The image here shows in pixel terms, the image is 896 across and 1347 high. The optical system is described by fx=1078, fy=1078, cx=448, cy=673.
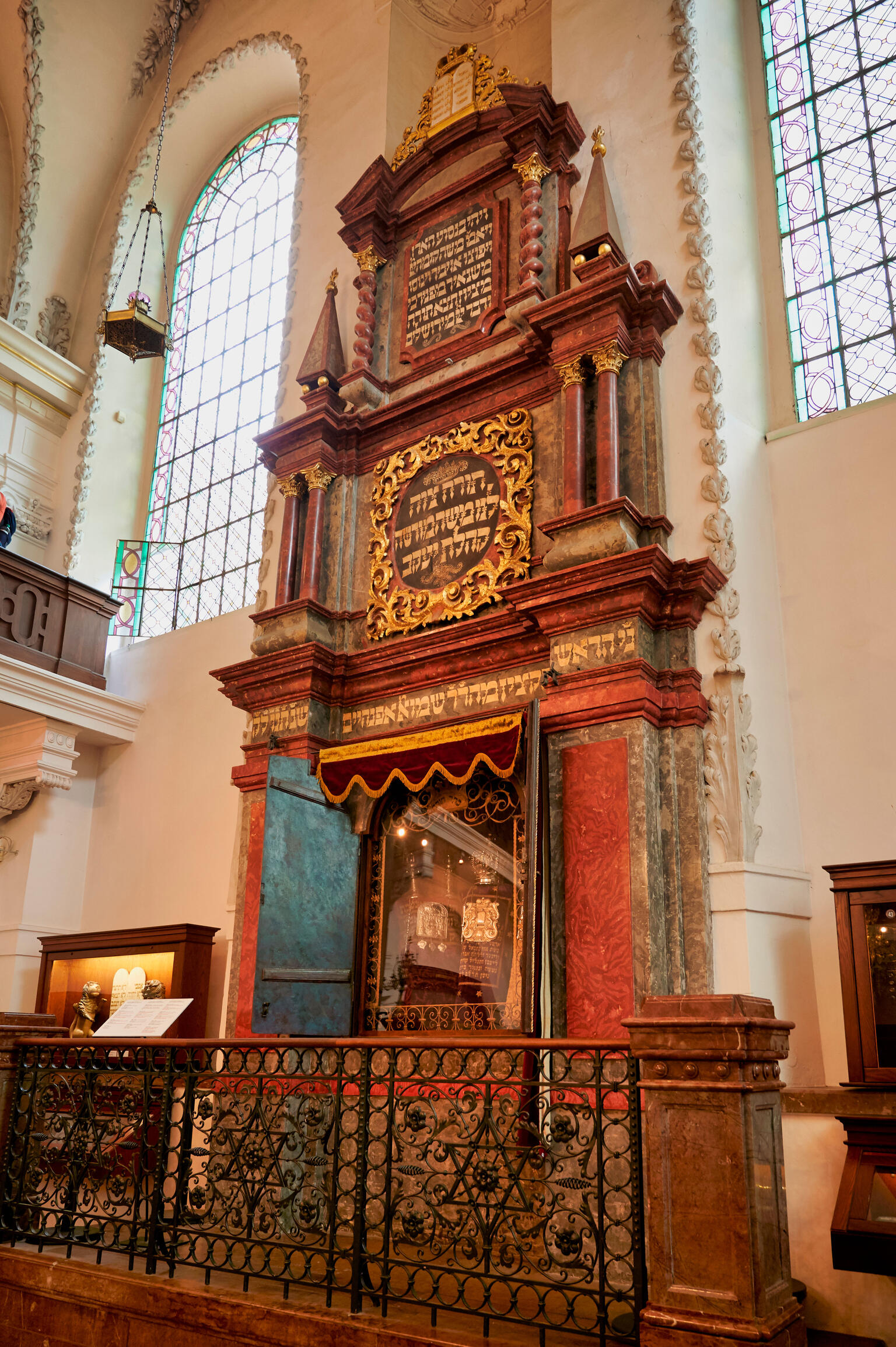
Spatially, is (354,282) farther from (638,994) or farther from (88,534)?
(638,994)

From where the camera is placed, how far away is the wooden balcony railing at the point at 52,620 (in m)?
9.04

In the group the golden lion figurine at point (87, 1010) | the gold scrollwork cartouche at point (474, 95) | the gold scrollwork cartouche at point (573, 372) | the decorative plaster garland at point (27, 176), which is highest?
the decorative plaster garland at point (27, 176)

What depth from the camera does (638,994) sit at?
194 inches

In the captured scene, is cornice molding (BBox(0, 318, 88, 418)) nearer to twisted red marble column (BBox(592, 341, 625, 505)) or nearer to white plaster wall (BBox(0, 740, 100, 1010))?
white plaster wall (BBox(0, 740, 100, 1010))

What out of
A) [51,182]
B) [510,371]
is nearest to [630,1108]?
[510,371]

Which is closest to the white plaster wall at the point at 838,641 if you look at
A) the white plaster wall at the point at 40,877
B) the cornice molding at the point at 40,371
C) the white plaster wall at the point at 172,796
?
the white plaster wall at the point at 172,796

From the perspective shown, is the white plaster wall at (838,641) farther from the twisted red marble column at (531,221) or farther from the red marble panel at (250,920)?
the red marble panel at (250,920)

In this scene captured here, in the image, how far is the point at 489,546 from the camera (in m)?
6.61

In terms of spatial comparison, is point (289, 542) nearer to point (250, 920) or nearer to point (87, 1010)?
point (250, 920)

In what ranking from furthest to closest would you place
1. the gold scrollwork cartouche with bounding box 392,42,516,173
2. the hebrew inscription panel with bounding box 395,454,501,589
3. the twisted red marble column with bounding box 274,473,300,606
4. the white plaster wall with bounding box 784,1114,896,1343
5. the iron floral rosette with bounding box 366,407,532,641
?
the gold scrollwork cartouche with bounding box 392,42,516,173
the twisted red marble column with bounding box 274,473,300,606
the hebrew inscription panel with bounding box 395,454,501,589
the iron floral rosette with bounding box 366,407,532,641
the white plaster wall with bounding box 784,1114,896,1343

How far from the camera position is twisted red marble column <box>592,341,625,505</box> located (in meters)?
5.96

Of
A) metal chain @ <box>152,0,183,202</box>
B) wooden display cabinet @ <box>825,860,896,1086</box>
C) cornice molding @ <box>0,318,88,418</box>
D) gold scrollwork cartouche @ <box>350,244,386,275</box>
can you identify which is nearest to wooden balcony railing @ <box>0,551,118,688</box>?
cornice molding @ <box>0,318,88,418</box>

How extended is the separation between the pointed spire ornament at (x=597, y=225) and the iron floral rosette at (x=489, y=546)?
999mm

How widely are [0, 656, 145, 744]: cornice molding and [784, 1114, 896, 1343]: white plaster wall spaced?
21.8 feet
